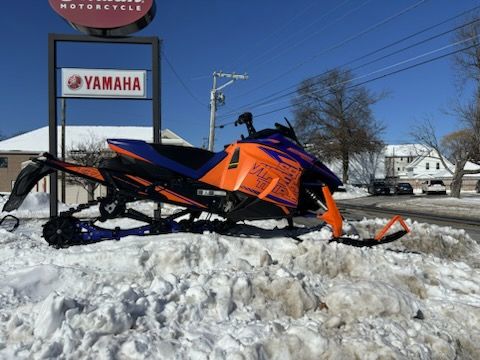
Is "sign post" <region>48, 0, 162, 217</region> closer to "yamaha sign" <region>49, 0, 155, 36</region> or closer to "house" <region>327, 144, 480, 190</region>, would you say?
"yamaha sign" <region>49, 0, 155, 36</region>

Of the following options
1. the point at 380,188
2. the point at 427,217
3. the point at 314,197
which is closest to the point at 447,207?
the point at 427,217

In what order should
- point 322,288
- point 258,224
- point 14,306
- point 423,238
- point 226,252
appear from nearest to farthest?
point 14,306 → point 322,288 → point 226,252 → point 423,238 → point 258,224

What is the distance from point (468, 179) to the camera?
7500cm

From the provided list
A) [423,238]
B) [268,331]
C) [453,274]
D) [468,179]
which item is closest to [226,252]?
[268,331]

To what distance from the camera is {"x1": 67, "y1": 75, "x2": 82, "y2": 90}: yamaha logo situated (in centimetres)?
993

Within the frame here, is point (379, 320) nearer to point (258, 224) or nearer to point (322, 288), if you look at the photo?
point (322, 288)

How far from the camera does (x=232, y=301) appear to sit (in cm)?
360

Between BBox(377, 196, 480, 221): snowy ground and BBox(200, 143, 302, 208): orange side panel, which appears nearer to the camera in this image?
BBox(200, 143, 302, 208): orange side panel

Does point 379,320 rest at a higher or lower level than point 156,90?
lower

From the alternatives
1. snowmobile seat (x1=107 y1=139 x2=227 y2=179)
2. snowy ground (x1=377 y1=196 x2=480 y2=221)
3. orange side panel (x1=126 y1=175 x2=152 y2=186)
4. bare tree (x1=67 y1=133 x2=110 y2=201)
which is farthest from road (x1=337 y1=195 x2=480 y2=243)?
bare tree (x1=67 y1=133 x2=110 y2=201)

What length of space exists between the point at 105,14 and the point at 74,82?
161cm

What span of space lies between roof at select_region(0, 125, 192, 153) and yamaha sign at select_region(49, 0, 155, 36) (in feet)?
97.0

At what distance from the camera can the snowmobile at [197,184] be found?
17.9 feet

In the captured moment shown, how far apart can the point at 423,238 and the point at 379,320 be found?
10.9 ft
